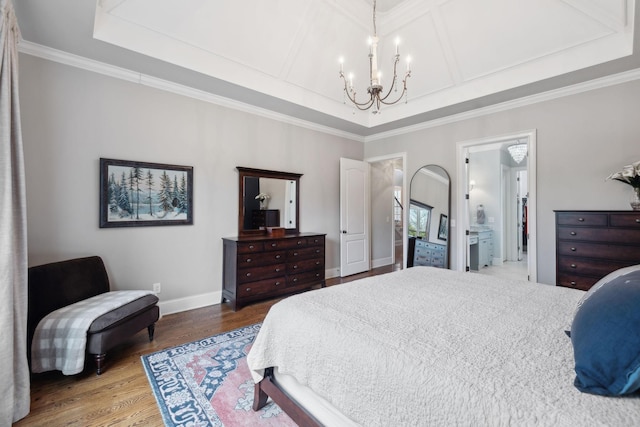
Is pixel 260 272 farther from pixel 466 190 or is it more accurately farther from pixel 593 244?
pixel 593 244

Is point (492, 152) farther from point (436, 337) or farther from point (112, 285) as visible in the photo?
point (112, 285)

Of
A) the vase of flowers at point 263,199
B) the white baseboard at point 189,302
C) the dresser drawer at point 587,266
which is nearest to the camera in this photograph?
the dresser drawer at point 587,266

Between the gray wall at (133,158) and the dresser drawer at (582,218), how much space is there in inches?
137

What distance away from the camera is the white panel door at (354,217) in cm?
505

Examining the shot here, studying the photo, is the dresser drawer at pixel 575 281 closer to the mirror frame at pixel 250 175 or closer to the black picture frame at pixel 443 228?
the black picture frame at pixel 443 228

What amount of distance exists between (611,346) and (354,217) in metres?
4.40

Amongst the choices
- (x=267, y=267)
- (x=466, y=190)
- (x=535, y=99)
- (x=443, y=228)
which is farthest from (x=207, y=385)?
(x=535, y=99)

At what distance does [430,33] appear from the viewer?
3.46 m

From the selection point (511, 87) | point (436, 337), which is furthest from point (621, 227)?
point (436, 337)

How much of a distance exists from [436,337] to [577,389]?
460mm

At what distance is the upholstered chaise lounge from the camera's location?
6.90ft

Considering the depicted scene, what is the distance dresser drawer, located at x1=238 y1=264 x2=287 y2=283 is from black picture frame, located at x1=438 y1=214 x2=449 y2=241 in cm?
251

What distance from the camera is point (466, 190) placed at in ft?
14.0

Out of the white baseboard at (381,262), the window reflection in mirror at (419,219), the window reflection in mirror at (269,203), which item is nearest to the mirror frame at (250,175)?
the window reflection in mirror at (269,203)
